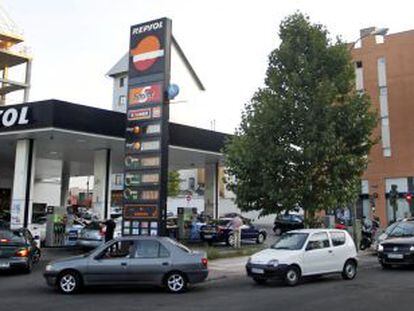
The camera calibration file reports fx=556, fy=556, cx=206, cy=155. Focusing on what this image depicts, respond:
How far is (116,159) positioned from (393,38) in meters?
34.1

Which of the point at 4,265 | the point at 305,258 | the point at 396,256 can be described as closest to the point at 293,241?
the point at 305,258

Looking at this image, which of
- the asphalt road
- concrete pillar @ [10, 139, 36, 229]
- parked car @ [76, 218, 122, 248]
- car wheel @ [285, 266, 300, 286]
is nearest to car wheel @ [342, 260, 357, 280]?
the asphalt road

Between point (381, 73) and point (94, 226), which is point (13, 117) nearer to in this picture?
point (94, 226)

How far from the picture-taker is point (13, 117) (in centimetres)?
2386

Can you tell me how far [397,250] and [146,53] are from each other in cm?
1100

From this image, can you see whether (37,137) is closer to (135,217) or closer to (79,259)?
(135,217)

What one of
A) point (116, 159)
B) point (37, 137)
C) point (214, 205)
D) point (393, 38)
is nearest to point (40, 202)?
point (116, 159)

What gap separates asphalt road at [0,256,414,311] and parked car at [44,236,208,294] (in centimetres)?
31

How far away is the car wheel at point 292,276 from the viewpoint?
14.4m

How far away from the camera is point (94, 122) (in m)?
24.2

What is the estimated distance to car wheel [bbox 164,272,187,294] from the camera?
13195mm

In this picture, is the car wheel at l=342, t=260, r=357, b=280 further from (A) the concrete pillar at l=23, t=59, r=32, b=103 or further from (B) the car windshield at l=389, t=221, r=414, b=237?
(A) the concrete pillar at l=23, t=59, r=32, b=103

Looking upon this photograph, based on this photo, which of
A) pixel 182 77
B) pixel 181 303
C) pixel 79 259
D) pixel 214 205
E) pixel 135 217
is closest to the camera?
pixel 181 303

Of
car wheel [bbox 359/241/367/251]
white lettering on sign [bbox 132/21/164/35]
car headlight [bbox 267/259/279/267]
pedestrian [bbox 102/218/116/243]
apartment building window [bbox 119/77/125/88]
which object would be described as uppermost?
apartment building window [bbox 119/77/125/88]
